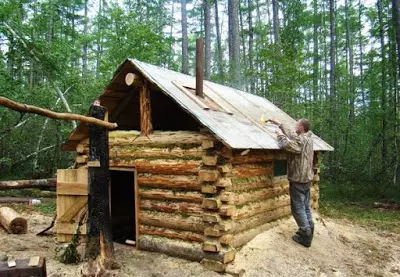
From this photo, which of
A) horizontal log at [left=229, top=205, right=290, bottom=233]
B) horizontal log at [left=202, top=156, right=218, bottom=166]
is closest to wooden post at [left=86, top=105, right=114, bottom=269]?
horizontal log at [left=202, top=156, right=218, bottom=166]

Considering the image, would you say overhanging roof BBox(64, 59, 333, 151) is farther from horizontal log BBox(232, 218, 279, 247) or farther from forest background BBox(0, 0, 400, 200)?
forest background BBox(0, 0, 400, 200)

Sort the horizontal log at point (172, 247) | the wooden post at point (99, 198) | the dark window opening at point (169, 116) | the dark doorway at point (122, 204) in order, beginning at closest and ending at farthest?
the wooden post at point (99, 198), the horizontal log at point (172, 247), the dark window opening at point (169, 116), the dark doorway at point (122, 204)

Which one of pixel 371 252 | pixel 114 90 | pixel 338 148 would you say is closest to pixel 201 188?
pixel 114 90

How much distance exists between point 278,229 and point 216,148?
288cm

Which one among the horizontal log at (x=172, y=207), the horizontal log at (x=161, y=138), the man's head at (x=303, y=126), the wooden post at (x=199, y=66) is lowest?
the horizontal log at (x=172, y=207)

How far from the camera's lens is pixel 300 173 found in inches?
302

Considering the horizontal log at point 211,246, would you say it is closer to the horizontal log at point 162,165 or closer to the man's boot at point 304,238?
the horizontal log at point 162,165

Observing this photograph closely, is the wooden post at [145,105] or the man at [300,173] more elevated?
the wooden post at [145,105]

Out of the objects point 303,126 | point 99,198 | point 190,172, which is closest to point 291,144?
point 303,126

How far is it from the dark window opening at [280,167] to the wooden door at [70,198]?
14.6ft

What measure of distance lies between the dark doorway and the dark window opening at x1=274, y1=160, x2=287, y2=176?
13.3ft

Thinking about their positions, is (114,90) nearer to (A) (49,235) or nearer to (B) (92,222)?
(B) (92,222)

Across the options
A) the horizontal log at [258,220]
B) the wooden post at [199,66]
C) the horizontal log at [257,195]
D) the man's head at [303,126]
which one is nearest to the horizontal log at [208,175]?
the horizontal log at [257,195]

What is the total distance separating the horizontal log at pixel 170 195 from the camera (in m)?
6.96
